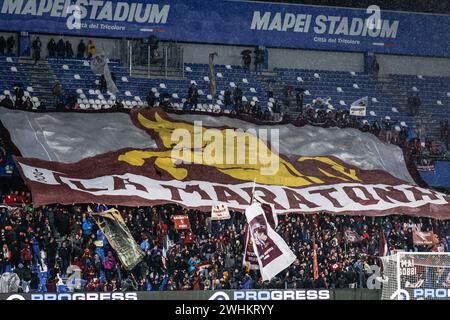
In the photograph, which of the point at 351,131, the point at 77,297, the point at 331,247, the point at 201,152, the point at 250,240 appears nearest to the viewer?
the point at 77,297

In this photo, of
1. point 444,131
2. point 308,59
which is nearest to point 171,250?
point 444,131

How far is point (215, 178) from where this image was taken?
95.7 feet

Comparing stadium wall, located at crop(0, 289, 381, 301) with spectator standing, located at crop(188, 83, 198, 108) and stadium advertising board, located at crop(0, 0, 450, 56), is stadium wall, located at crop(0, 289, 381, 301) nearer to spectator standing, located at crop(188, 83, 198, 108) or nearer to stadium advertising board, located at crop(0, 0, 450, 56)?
spectator standing, located at crop(188, 83, 198, 108)

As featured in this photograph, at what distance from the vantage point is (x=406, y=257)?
24.0m

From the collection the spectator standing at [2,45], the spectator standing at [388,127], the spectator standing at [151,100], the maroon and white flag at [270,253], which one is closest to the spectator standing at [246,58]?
the spectator standing at [151,100]

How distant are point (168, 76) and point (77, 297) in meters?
12.1

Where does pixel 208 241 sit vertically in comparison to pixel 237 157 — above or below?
below

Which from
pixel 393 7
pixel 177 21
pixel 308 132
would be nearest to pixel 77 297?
pixel 308 132

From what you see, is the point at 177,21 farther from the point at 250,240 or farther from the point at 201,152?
the point at 250,240

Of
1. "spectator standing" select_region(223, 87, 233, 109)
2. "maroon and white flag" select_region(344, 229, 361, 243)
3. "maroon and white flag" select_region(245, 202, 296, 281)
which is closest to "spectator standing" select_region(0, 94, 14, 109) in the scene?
"spectator standing" select_region(223, 87, 233, 109)

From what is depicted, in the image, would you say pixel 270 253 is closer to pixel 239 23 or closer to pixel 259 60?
pixel 259 60

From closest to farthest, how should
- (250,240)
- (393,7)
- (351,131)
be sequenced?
(250,240)
(351,131)
(393,7)

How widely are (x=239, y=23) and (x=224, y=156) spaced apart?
7552 mm

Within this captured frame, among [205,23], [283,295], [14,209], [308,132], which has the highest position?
[205,23]
